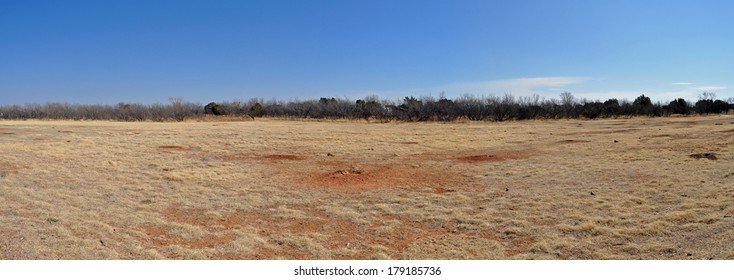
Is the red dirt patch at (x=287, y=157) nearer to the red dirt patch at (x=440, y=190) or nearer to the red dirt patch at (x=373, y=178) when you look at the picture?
the red dirt patch at (x=373, y=178)

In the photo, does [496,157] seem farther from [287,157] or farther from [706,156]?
[287,157]

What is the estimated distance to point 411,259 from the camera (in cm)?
538

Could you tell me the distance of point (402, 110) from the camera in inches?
1805

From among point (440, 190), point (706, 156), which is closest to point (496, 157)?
point (706, 156)

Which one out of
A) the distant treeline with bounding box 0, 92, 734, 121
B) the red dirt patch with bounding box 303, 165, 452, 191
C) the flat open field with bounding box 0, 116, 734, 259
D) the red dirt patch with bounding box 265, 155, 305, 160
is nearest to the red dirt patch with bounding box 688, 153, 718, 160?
the flat open field with bounding box 0, 116, 734, 259

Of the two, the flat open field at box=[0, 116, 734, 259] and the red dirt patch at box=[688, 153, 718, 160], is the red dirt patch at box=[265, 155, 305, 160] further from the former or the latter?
the red dirt patch at box=[688, 153, 718, 160]

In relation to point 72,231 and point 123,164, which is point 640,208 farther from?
point 123,164

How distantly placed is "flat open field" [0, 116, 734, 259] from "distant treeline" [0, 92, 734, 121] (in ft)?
99.8

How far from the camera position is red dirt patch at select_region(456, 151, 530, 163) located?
532 inches

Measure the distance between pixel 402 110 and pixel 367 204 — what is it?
→ 38.1 metres

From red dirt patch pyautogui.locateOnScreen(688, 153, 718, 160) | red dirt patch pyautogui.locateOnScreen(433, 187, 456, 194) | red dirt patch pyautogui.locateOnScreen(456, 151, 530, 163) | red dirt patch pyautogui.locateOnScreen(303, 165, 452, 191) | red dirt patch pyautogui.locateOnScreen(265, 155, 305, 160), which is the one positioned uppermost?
red dirt patch pyautogui.locateOnScreen(688, 153, 718, 160)

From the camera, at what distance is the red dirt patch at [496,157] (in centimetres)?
1352

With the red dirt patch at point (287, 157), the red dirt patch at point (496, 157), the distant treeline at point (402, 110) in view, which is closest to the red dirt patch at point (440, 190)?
the red dirt patch at point (496, 157)

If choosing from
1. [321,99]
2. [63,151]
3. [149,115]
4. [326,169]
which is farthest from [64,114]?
[326,169]
